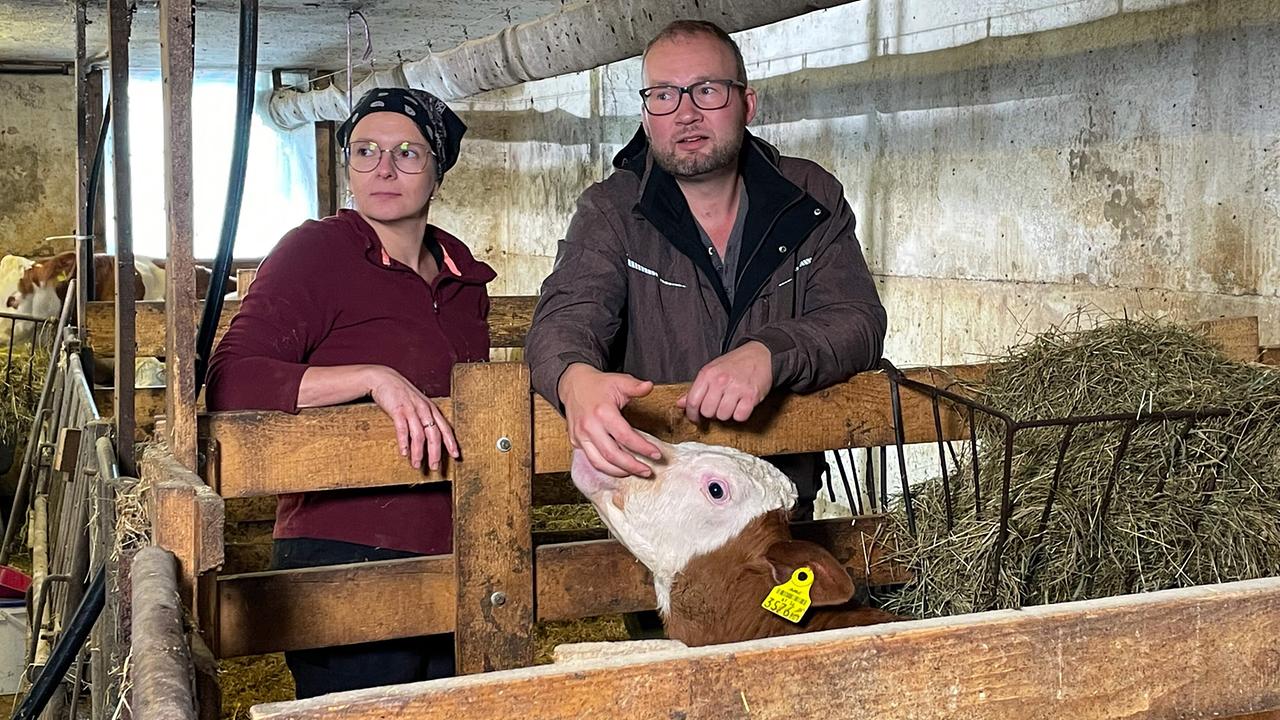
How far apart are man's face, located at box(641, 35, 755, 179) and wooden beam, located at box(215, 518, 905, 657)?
2.76ft

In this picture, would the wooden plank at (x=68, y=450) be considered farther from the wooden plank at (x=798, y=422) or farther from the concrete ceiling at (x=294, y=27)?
the concrete ceiling at (x=294, y=27)

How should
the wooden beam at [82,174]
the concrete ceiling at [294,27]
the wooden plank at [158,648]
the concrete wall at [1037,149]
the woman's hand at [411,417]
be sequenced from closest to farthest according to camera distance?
the wooden plank at [158,648] → the woman's hand at [411,417] → the concrete wall at [1037,149] → the wooden beam at [82,174] → the concrete ceiling at [294,27]

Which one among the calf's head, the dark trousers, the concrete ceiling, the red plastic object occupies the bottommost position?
the red plastic object

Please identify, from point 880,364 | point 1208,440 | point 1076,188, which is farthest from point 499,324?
point 1208,440

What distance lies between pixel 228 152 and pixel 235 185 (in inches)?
479

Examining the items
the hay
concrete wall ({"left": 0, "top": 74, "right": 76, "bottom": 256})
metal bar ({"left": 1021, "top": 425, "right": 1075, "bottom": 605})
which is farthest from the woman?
concrete wall ({"left": 0, "top": 74, "right": 76, "bottom": 256})

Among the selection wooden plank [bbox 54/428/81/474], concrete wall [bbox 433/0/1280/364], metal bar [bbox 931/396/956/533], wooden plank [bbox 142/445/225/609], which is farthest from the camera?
wooden plank [bbox 54/428/81/474]

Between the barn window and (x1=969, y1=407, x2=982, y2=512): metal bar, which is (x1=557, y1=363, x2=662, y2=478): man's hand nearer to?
(x1=969, y1=407, x2=982, y2=512): metal bar

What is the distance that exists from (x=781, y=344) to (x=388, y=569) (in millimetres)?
891

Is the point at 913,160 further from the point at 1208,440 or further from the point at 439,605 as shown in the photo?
the point at 439,605

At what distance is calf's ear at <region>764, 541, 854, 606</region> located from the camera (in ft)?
6.80

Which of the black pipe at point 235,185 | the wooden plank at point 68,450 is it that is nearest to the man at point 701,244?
the black pipe at point 235,185

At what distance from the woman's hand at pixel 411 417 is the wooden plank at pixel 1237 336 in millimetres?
1930

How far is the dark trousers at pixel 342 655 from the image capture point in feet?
8.52
